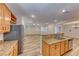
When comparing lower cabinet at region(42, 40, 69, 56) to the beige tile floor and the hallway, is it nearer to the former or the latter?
the beige tile floor

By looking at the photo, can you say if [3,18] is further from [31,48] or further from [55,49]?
[31,48]

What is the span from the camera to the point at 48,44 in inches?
130

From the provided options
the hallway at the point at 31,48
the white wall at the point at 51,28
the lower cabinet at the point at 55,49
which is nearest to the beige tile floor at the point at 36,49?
the hallway at the point at 31,48

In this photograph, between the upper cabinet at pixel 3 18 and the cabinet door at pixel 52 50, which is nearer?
the upper cabinet at pixel 3 18

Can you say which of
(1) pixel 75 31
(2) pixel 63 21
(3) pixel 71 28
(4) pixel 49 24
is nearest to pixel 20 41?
(4) pixel 49 24

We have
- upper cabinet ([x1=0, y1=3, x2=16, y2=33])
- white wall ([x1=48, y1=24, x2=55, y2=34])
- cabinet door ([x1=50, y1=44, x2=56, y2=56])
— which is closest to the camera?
upper cabinet ([x1=0, y1=3, x2=16, y2=33])

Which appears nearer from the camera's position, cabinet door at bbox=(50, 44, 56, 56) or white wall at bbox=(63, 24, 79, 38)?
cabinet door at bbox=(50, 44, 56, 56)

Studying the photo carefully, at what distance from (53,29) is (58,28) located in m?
0.26

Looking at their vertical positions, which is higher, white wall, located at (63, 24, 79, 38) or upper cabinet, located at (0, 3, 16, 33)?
upper cabinet, located at (0, 3, 16, 33)

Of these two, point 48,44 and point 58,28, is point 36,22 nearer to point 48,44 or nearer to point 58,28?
point 58,28

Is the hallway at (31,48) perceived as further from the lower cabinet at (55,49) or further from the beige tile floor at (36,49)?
the lower cabinet at (55,49)

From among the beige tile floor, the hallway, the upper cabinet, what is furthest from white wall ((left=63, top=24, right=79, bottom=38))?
the upper cabinet

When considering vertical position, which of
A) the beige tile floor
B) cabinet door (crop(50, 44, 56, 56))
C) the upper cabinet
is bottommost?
the beige tile floor

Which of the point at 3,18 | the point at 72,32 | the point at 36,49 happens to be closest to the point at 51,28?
the point at 36,49
